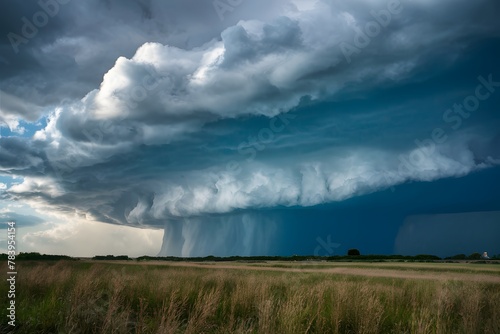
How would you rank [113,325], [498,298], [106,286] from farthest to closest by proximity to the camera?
1. [106,286]
2. [498,298]
3. [113,325]

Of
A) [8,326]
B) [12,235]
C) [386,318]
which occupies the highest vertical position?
[12,235]

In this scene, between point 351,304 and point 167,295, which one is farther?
point 167,295

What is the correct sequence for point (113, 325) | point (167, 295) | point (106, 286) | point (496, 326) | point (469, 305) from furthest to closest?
1. point (106, 286)
2. point (167, 295)
3. point (469, 305)
4. point (496, 326)
5. point (113, 325)

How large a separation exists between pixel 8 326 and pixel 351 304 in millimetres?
8935

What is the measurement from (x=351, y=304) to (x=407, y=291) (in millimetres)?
8023

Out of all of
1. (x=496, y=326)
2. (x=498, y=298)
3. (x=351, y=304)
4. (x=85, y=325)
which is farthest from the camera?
(x=498, y=298)

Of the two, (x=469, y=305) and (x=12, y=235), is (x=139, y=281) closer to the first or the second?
(x=12, y=235)

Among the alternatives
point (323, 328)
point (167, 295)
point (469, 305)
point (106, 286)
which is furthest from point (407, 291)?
point (106, 286)

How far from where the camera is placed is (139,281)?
15578 mm

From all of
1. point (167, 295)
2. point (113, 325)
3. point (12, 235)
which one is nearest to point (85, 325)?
point (113, 325)

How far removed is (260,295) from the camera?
44.8ft

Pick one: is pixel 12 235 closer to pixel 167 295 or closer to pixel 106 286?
pixel 167 295

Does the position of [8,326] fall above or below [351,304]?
below

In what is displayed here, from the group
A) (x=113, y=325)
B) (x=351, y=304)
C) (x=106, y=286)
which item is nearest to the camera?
(x=113, y=325)
